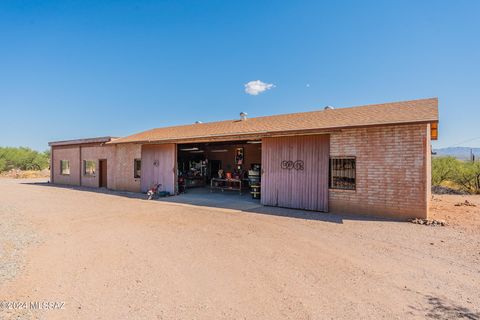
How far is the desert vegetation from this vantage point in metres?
15.8

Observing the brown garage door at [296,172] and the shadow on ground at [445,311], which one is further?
the brown garage door at [296,172]

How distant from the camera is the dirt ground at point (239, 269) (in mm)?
3254

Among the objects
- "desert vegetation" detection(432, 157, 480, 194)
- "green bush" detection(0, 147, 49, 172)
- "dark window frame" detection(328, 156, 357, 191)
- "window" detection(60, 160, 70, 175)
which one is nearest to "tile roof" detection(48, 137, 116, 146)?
"window" detection(60, 160, 70, 175)

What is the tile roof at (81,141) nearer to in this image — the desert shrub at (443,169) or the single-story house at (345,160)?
the single-story house at (345,160)

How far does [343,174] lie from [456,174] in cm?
1297

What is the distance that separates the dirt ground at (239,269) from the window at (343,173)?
1492mm

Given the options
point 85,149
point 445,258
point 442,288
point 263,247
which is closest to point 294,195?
point 263,247

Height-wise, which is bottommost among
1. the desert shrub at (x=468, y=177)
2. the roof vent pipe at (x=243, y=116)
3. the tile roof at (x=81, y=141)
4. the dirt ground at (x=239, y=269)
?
the dirt ground at (x=239, y=269)

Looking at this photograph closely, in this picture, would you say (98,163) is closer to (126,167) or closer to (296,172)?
(126,167)

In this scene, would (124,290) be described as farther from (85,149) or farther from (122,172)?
(85,149)

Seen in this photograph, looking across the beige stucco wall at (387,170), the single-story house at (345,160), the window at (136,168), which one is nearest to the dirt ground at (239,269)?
the beige stucco wall at (387,170)

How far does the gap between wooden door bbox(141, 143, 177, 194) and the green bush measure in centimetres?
3477

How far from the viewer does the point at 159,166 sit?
14.7 m

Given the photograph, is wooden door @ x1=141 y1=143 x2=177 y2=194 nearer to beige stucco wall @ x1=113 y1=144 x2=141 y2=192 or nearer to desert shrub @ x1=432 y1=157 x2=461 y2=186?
beige stucco wall @ x1=113 y1=144 x2=141 y2=192
